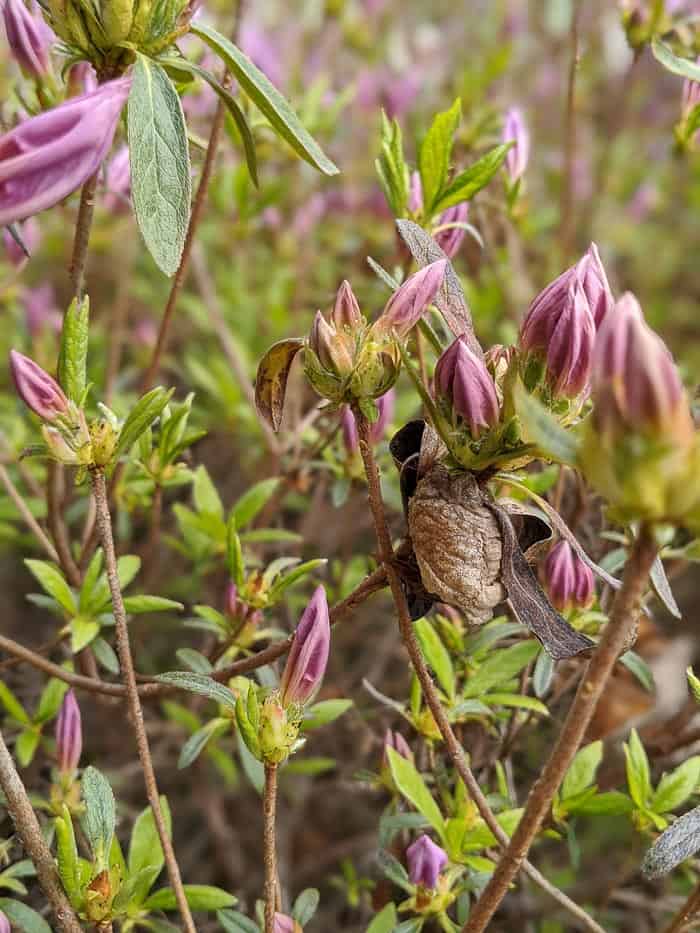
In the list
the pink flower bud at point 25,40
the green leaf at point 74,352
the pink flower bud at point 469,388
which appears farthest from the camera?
the pink flower bud at point 25,40

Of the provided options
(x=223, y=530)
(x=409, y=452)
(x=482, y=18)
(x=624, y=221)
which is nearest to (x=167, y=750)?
(x=223, y=530)

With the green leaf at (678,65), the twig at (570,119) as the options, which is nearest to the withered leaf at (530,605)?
the green leaf at (678,65)

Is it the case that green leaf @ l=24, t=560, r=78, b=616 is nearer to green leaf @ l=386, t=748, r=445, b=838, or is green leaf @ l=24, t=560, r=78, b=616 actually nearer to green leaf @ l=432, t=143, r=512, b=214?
green leaf @ l=386, t=748, r=445, b=838

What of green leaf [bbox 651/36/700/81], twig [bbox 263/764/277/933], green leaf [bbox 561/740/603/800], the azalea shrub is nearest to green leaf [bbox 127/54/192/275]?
the azalea shrub

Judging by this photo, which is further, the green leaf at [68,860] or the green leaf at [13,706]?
the green leaf at [13,706]

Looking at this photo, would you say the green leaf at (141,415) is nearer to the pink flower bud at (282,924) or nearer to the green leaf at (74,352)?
the green leaf at (74,352)

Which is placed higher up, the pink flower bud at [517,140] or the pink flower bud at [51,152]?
the pink flower bud at [51,152]

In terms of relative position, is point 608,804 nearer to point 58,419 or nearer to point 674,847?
point 674,847
